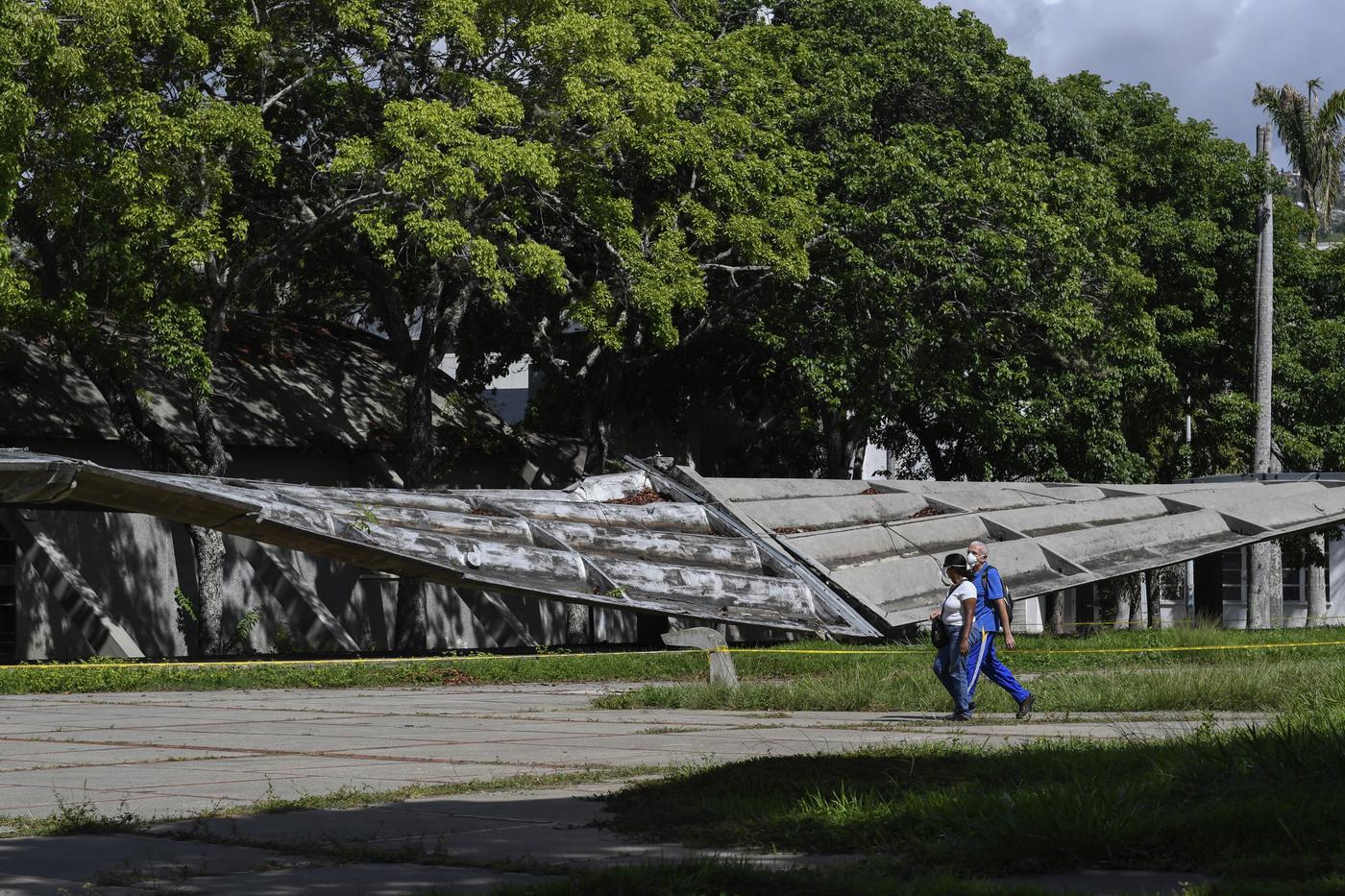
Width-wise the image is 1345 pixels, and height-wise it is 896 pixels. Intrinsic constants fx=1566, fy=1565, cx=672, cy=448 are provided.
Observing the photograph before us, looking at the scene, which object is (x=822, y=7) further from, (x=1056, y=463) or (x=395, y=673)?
(x=395, y=673)

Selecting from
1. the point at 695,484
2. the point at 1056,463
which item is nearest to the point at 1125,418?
the point at 1056,463

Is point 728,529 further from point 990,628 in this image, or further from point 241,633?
point 241,633

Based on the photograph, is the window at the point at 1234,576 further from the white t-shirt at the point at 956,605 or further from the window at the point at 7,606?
the white t-shirt at the point at 956,605

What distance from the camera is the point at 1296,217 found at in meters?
39.8

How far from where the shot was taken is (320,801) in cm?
755

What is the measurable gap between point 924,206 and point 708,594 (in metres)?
11.4

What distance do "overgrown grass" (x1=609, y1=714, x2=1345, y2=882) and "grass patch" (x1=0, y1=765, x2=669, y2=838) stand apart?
0.80 metres

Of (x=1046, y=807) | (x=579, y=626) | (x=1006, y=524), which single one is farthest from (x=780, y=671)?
(x=579, y=626)

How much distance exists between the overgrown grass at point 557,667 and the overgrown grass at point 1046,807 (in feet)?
28.7

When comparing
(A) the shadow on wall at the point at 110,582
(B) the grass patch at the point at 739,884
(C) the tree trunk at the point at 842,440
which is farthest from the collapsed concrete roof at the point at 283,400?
(B) the grass patch at the point at 739,884

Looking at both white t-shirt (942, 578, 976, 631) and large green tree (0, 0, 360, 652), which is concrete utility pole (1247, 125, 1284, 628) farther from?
white t-shirt (942, 578, 976, 631)

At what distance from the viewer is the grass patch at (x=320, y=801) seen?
6.65 meters

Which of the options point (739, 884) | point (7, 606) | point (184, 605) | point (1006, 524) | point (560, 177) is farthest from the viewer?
point (7, 606)

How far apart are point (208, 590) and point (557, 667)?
23.1 ft
